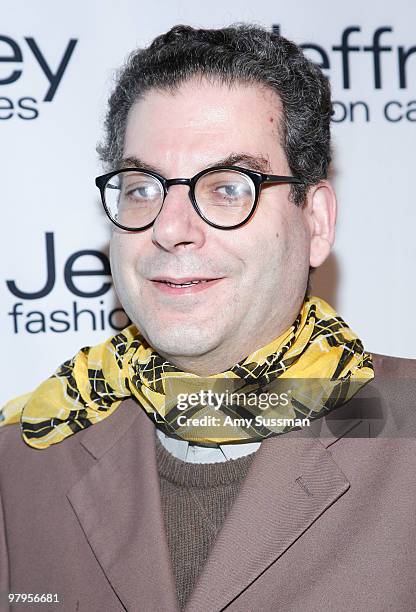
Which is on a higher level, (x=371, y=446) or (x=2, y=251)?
(x=2, y=251)

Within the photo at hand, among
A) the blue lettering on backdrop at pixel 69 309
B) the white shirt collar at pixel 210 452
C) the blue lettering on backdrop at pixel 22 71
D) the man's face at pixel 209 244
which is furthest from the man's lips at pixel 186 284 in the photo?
the blue lettering on backdrop at pixel 22 71

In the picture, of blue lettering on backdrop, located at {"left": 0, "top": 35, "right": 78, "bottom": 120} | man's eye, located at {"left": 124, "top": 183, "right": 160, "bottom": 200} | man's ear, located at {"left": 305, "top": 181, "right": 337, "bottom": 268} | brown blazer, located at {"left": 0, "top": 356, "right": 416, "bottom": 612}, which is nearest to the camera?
brown blazer, located at {"left": 0, "top": 356, "right": 416, "bottom": 612}

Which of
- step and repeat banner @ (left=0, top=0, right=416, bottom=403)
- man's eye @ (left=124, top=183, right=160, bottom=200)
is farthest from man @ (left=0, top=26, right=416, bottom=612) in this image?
step and repeat banner @ (left=0, top=0, right=416, bottom=403)

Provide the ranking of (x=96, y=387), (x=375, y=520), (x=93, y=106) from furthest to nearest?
(x=93, y=106), (x=96, y=387), (x=375, y=520)

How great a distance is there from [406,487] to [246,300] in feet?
1.55

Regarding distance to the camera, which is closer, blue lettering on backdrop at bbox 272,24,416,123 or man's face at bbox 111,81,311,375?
man's face at bbox 111,81,311,375

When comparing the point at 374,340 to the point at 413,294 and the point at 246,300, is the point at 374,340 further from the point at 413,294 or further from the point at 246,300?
the point at 246,300

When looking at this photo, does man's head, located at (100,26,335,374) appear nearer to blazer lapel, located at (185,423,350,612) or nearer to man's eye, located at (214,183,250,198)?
man's eye, located at (214,183,250,198)

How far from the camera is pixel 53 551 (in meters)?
1.49

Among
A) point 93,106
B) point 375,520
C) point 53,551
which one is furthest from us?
point 93,106

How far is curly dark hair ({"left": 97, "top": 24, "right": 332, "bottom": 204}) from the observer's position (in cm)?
140

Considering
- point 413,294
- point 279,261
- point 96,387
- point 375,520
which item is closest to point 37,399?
point 96,387

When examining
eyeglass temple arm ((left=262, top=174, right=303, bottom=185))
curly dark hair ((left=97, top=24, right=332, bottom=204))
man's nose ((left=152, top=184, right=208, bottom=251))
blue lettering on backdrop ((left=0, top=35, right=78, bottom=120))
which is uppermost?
blue lettering on backdrop ((left=0, top=35, right=78, bottom=120))

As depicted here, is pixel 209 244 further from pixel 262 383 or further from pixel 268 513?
pixel 268 513
